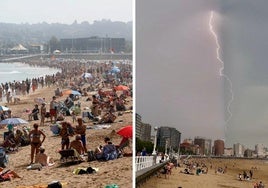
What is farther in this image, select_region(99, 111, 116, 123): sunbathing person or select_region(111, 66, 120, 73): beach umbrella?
select_region(99, 111, 116, 123): sunbathing person

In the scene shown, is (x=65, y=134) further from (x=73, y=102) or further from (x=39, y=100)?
(x=39, y=100)

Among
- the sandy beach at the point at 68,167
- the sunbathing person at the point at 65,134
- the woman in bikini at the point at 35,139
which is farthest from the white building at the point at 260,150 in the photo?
the woman in bikini at the point at 35,139

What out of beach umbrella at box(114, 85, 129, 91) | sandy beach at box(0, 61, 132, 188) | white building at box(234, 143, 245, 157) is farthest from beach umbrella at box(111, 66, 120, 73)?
white building at box(234, 143, 245, 157)

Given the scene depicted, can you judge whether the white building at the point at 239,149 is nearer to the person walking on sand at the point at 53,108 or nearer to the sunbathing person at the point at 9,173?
the person walking on sand at the point at 53,108

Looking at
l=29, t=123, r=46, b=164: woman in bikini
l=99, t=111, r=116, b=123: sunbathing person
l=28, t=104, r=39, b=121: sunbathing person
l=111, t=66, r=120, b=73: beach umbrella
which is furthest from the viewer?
l=99, t=111, r=116, b=123: sunbathing person

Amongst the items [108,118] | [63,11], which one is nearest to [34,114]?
[108,118]

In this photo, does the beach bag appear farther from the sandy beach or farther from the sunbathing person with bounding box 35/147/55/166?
the sunbathing person with bounding box 35/147/55/166

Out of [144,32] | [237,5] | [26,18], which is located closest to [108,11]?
[144,32]
